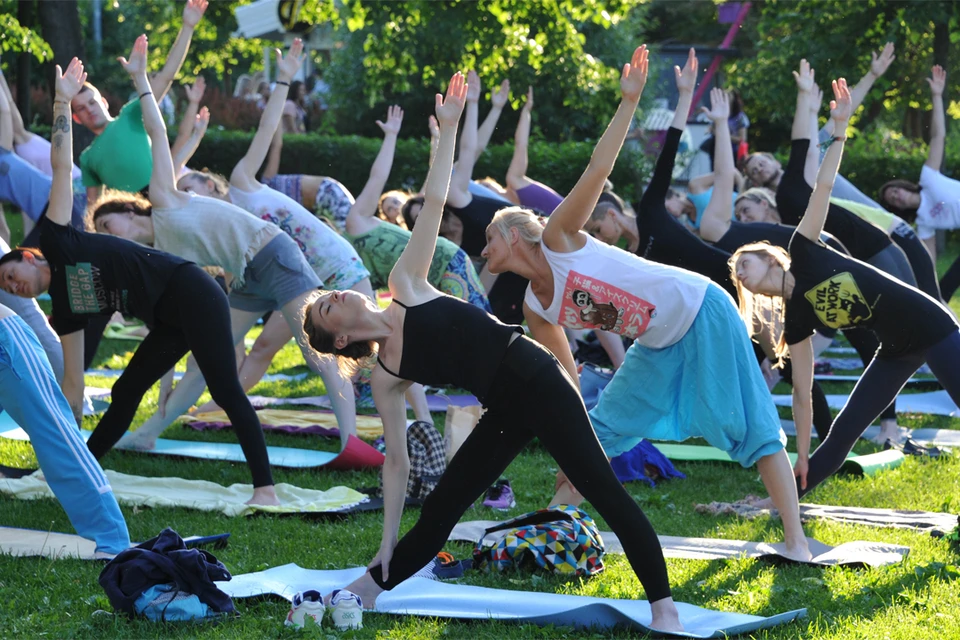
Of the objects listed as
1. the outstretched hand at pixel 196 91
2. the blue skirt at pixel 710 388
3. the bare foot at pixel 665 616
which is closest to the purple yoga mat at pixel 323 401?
the outstretched hand at pixel 196 91

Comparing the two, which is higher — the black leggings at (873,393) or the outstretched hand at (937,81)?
the outstretched hand at (937,81)

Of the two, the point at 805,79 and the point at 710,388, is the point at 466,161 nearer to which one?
the point at 805,79

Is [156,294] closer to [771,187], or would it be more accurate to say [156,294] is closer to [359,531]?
[359,531]

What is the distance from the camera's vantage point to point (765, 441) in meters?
4.81

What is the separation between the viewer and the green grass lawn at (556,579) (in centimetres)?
405

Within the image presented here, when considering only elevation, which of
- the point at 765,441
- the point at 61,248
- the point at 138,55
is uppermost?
the point at 138,55

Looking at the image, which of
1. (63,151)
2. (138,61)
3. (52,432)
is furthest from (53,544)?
(138,61)

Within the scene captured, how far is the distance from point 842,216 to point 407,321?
4.60 metres

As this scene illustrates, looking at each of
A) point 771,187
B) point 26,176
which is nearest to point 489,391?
point 26,176

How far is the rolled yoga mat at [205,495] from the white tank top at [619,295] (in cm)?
173

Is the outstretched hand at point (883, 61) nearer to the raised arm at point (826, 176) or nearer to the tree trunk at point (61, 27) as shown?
the raised arm at point (826, 176)

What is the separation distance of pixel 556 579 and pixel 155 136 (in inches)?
125

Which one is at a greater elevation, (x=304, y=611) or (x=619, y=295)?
(x=619, y=295)

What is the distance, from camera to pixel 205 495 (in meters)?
6.01
